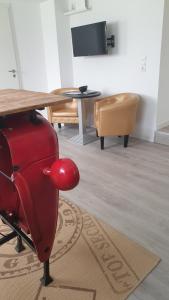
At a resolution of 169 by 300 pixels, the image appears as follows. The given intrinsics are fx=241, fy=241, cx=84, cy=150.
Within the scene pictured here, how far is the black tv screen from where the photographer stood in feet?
11.5

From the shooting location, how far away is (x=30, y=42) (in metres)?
4.34

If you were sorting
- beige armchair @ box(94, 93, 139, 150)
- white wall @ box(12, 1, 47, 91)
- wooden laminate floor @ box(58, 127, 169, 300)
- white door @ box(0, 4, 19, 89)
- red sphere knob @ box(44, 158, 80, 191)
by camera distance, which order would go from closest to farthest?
red sphere knob @ box(44, 158, 80, 191)
wooden laminate floor @ box(58, 127, 169, 300)
beige armchair @ box(94, 93, 139, 150)
white door @ box(0, 4, 19, 89)
white wall @ box(12, 1, 47, 91)

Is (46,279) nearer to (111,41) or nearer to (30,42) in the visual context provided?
(111,41)

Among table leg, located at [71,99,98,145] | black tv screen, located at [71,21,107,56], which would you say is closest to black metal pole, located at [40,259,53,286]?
table leg, located at [71,99,98,145]

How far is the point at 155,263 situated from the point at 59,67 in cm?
359

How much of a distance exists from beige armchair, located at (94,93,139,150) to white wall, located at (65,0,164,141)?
285mm

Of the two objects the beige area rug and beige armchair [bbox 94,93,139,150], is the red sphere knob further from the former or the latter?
beige armchair [bbox 94,93,139,150]

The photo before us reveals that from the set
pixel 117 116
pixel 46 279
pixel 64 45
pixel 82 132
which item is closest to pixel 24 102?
pixel 46 279

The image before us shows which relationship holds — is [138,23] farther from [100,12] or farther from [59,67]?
[59,67]

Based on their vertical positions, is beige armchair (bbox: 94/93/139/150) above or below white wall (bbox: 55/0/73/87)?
below

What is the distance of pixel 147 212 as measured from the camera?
6.60 ft

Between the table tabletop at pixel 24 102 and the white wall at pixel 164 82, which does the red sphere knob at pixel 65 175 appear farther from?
the white wall at pixel 164 82

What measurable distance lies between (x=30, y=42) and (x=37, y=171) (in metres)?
3.92

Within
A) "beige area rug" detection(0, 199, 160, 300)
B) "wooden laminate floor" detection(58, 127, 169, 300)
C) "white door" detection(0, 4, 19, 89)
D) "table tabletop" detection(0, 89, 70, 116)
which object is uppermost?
"white door" detection(0, 4, 19, 89)
